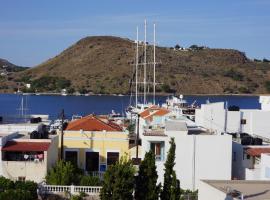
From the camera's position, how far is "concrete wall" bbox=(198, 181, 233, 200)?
1970cm

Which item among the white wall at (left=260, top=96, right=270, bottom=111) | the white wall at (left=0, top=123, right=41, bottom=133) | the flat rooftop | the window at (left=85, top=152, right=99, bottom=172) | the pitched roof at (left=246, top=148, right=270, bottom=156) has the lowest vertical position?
the window at (left=85, top=152, right=99, bottom=172)

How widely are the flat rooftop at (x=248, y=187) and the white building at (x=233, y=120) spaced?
25.1 m

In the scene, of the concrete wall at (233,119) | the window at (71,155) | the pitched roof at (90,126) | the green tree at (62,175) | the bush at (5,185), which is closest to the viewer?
the bush at (5,185)

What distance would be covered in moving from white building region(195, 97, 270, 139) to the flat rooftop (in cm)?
2510

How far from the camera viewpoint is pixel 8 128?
41.4 metres

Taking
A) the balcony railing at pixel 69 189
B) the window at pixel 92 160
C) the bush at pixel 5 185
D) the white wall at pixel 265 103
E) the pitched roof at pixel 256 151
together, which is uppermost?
the white wall at pixel 265 103

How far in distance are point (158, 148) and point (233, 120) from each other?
17.3 meters

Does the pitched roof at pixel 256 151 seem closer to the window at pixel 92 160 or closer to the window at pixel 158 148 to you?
the window at pixel 158 148

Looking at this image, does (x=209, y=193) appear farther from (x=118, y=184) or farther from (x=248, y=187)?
(x=118, y=184)

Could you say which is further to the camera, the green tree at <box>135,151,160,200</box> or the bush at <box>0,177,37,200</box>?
the bush at <box>0,177,37,200</box>

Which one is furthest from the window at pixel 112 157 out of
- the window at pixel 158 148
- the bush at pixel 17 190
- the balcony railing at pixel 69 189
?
the bush at pixel 17 190

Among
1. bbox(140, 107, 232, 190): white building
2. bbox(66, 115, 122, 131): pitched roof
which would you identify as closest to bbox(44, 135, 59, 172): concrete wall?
bbox(66, 115, 122, 131): pitched roof

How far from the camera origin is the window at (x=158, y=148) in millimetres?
34281

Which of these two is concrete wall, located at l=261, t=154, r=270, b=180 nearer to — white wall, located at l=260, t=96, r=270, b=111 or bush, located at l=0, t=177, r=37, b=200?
bush, located at l=0, t=177, r=37, b=200
